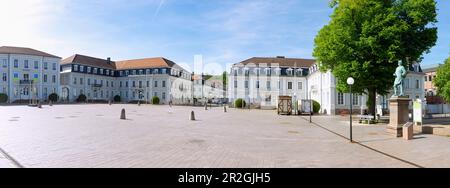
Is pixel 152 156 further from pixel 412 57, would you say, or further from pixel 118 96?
pixel 118 96

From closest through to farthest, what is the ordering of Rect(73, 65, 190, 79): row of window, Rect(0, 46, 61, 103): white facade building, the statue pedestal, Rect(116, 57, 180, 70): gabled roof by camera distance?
1. the statue pedestal
2. Rect(0, 46, 61, 103): white facade building
3. Rect(73, 65, 190, 79): row of window
4. Rect(116, 57, 180, 70): gabled roof

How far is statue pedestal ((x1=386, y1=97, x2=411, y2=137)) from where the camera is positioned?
15789mm

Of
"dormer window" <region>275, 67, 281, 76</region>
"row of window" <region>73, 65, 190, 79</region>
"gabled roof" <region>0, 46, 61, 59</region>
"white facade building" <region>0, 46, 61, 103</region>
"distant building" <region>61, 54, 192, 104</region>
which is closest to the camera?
"dormer window" <region>275, 67, 281, 76</region>

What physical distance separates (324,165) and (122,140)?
8090 mm

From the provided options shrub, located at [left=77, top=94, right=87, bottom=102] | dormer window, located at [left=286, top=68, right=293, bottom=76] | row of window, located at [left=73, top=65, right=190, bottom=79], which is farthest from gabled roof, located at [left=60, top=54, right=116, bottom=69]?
dormer window, located at [left=286, top=68, right=293, bottom=76]

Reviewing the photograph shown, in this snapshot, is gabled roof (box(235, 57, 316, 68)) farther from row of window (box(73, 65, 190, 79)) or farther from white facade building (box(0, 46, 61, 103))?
white facade building (box(0, 46, 61, 103))

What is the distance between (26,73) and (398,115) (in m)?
72.4

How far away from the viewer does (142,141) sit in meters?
12.4

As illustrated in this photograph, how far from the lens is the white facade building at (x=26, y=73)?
6406 cm

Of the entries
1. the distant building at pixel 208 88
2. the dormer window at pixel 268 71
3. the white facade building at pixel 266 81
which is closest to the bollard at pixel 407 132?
the white facade building at pixel 266 81

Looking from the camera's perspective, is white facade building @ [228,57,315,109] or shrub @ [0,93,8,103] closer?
shrub @ [0,93,8,103]

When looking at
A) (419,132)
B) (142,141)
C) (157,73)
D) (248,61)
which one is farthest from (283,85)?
(142,141)

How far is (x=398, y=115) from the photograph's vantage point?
1620 cm

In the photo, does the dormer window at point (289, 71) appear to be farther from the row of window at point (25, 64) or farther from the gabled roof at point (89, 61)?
the row of window at point (25, 64)
